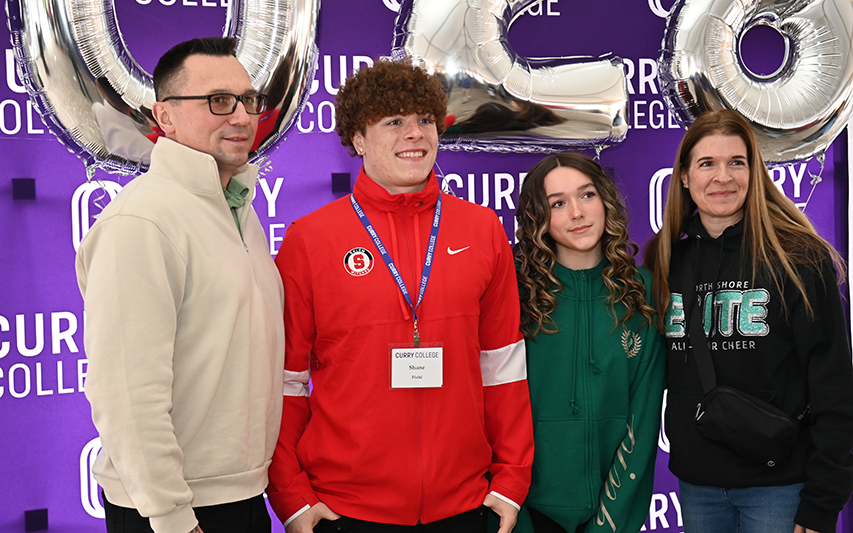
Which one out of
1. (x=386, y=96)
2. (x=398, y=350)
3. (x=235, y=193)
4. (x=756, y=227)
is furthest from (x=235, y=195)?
(x=756, y=227)

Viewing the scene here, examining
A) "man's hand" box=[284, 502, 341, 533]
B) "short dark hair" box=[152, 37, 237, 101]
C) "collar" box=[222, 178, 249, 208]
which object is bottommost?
"man's hand" box=[284, 502, 341, 533]

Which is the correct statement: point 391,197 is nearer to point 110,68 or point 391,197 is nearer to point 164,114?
point 164,114

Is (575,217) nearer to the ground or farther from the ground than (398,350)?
farther from the ground

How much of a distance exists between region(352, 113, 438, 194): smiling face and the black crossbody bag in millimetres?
938

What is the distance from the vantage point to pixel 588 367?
70.3 inches

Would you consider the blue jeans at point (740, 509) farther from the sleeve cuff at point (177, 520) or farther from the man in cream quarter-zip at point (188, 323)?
the sleeve cuff at point (177, 520)

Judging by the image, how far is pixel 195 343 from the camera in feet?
4.56

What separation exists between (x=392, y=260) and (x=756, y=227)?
3.29ft

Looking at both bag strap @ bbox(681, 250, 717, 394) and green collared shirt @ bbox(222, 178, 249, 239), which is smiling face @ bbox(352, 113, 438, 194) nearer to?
green collared shirt @ bbox(222, 178, 249, 239)

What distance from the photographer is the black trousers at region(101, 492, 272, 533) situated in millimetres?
1354

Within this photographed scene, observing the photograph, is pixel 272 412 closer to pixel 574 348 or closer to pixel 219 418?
pixel 219 418

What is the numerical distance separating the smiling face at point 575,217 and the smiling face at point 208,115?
2.81ft

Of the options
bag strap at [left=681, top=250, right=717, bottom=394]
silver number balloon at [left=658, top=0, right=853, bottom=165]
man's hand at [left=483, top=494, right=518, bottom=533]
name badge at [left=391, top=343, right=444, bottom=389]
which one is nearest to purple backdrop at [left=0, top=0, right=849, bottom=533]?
silver number balloon at [left=658, top=0, right=853, bottom=165]

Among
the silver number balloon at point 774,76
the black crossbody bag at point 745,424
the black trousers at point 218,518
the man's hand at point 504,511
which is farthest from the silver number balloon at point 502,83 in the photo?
the black trousers at point 218,518
